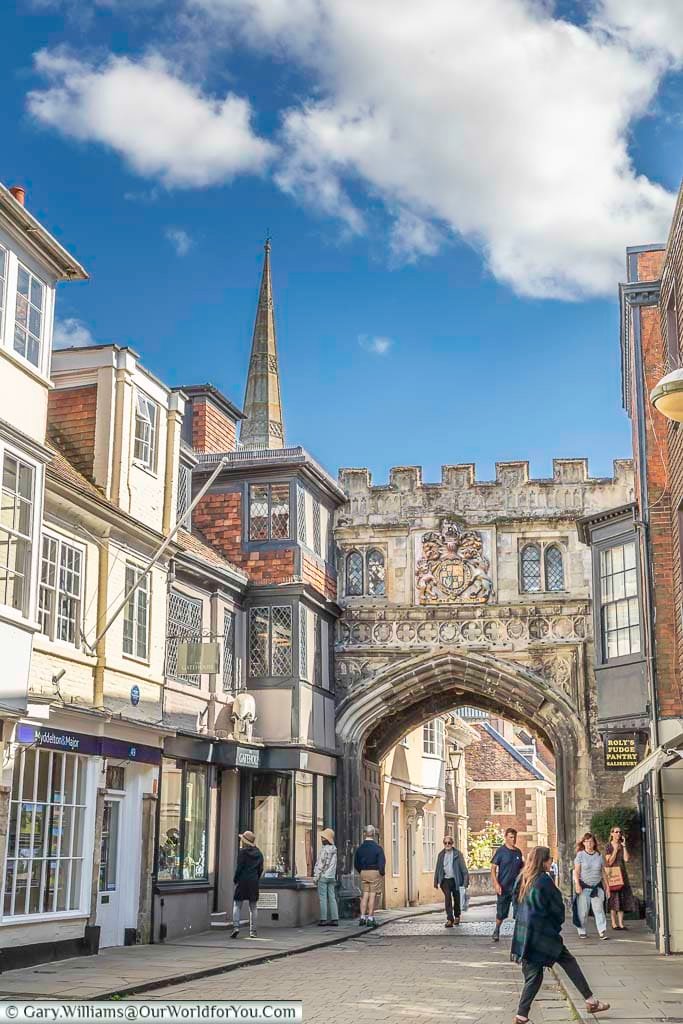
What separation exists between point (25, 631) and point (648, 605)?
837cm

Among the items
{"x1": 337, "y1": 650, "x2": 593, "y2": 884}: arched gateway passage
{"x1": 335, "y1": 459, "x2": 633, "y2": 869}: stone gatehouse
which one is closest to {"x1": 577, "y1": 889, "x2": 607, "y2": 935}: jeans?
{"x1": 337, "y1": 650, "x2": 593, "y2": 884}: arched gateway passage

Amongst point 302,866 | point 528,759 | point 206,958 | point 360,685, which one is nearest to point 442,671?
point 360,685

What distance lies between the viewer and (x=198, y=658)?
20359 millimetres

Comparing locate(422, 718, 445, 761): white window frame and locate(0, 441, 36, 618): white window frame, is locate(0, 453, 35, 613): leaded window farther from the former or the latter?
locate(422, 718, 445, 761): white window frame

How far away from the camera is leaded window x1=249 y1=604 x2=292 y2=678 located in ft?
81.5

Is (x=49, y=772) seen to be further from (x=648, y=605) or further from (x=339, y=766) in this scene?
(x=339, y=766)

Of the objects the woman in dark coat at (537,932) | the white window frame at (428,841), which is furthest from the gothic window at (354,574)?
the woman in dark coat at (537,932)

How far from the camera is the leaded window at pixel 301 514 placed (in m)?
25.7

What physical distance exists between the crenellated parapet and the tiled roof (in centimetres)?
2680

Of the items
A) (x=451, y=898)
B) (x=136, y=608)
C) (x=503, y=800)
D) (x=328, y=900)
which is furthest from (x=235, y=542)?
(x=503, y=800)

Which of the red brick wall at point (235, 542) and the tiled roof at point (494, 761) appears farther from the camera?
the tiled roof at point (494, 761)

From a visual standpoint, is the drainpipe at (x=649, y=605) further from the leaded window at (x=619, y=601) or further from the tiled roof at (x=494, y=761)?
the tiled roof at (x=494, y=761)

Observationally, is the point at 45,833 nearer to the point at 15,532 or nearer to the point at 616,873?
the point at 15,532

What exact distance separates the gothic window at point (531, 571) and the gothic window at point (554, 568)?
185 mm
